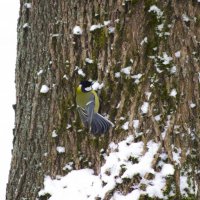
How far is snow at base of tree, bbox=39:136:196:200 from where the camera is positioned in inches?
113

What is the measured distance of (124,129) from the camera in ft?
9.74

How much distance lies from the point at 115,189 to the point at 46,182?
0.52 meters

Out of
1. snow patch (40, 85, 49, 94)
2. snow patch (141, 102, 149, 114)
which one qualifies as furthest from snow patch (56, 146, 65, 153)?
snow patch (141, 102, 149, 114)

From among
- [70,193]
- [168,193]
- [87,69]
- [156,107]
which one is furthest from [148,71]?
[70,193]

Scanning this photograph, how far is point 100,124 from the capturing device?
9.84 ft

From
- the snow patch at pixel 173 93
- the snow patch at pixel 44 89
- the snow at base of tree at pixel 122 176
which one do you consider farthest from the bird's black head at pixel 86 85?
the snow patch at pixel 173 93

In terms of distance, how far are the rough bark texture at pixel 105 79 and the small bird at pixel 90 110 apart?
51 millimetres

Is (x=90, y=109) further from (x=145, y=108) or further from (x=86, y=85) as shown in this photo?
(x=145, y=108)

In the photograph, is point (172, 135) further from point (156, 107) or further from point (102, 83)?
point (102, 83)

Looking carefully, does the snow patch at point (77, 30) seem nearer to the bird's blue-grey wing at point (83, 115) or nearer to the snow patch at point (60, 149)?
the bird's blue-grey wing at point (83, 115)

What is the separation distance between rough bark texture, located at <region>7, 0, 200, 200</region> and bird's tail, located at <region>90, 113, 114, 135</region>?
0.04m

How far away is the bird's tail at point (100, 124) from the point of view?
9.85ft

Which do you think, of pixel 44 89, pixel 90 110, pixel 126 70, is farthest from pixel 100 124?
pixel 44 89

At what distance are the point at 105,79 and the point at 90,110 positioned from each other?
23cm
